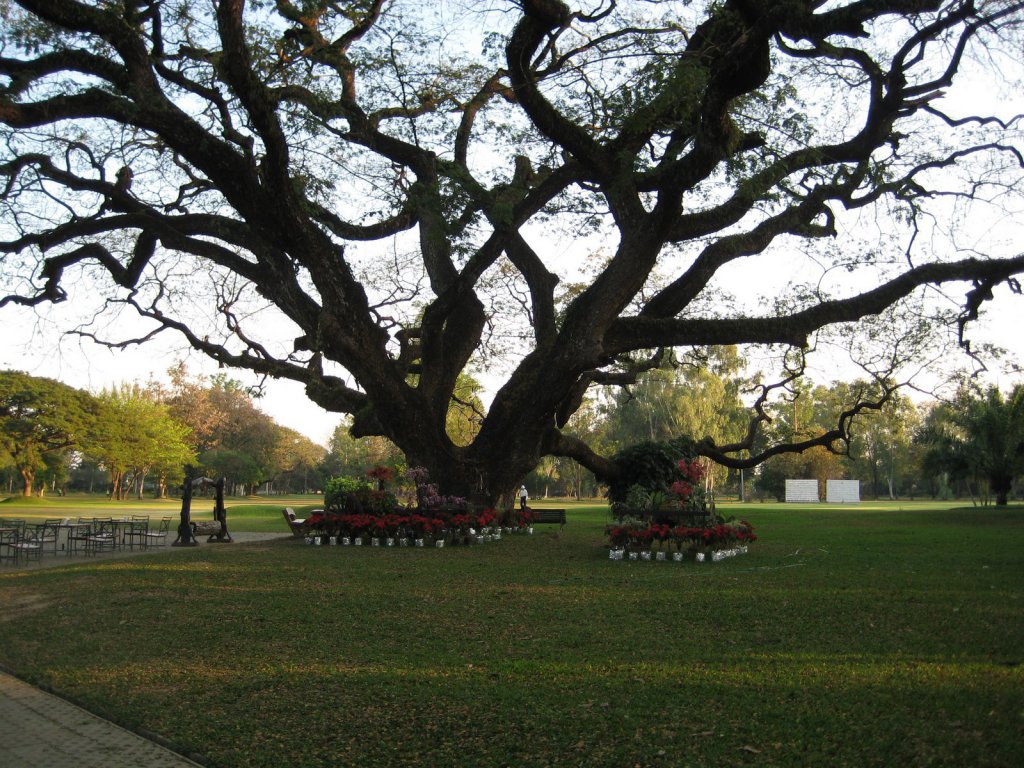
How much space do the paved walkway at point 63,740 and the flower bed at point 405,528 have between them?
11.7 meters

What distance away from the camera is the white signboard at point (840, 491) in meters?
72.8

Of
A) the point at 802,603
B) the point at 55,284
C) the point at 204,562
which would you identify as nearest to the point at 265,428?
the point at 55,284

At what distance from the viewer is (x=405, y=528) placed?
1805cm

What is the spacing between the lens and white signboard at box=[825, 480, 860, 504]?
72.8 metres

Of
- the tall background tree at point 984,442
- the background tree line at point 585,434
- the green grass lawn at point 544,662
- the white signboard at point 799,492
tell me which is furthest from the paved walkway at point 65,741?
the white signboard at point 799,492

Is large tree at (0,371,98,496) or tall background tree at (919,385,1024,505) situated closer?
tall background tree at (919,385,1024,505)

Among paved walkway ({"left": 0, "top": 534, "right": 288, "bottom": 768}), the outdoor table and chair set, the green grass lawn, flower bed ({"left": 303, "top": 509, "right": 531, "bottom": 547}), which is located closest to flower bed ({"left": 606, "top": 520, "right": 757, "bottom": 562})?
the green grass lawn

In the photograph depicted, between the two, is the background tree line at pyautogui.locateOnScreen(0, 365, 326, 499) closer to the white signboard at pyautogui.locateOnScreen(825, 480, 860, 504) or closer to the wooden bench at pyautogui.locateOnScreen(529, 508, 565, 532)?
the wooden bench at pyautogui.locateOnScreen(529, 508, 565, 532)

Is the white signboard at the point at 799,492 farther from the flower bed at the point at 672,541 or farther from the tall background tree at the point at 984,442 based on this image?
the flower bed at the point at 672,541

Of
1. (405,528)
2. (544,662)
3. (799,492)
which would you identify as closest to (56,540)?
(405,528)

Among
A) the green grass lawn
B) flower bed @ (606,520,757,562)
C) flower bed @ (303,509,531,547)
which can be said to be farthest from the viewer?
flower bed @ (303,509,531,547)

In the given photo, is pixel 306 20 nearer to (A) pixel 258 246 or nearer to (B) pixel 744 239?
(A) pixel 258 246

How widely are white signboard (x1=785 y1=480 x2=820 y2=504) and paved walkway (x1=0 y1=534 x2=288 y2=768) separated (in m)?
71.0

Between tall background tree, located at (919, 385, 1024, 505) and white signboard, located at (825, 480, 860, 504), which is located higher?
tall background tree, located at (919, 385, 1024, 505)
